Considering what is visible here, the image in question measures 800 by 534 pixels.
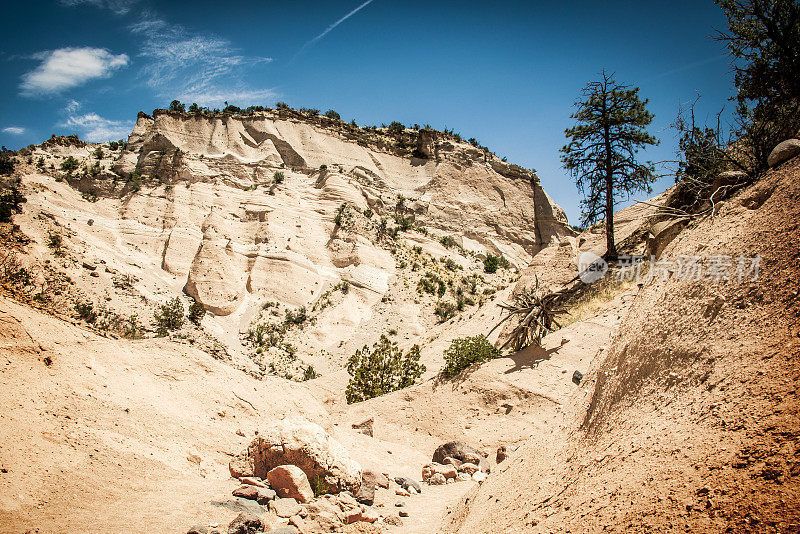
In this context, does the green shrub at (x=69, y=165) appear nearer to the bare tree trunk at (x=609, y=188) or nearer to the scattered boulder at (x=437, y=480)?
the bare tree trunk at (x=609, y=188)

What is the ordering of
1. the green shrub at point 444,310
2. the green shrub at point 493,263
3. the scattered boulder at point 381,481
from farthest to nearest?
1. the green shrub at point 493,263
2. the green shrub at point 444,310
3. the scattered boulder at point 381,481

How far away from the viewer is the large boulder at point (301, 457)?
212 inches

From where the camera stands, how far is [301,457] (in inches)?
212

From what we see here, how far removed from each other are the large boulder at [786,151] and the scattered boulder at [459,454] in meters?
6.58

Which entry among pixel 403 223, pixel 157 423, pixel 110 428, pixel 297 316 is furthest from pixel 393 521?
pixel 403 223

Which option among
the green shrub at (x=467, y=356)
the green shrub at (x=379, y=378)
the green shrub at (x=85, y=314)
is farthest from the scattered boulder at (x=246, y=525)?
the green shrub at (x=85, y=314)

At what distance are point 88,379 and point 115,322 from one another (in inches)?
602

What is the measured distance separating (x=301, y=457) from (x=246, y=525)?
1.42m

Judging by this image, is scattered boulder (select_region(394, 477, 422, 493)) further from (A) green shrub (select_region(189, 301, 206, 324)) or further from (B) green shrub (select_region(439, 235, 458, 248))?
(B) green shrub (select_region(439, 235, 458, 248))

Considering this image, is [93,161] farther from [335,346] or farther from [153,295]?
[335,346]

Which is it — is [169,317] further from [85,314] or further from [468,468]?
[468,468]

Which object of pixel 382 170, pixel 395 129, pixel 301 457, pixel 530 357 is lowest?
pixel 301 457

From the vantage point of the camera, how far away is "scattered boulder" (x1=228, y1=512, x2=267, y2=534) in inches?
154

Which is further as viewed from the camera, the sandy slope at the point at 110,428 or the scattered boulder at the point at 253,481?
the scattered boulder at the point at 253,481
